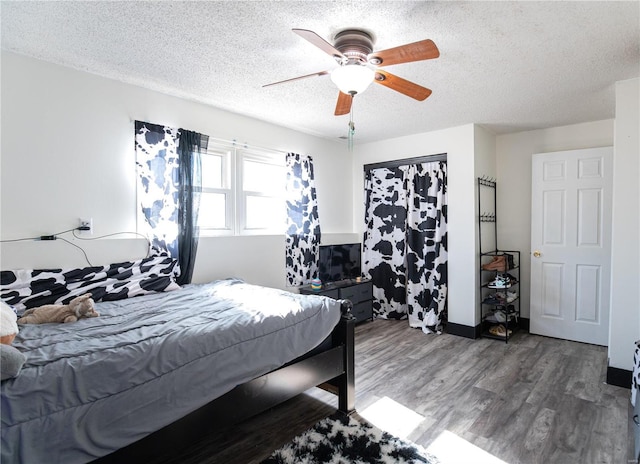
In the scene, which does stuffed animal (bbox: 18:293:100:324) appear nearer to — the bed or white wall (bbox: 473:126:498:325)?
the bed

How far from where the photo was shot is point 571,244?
3.80 metres

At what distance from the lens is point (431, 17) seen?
1.87 meters

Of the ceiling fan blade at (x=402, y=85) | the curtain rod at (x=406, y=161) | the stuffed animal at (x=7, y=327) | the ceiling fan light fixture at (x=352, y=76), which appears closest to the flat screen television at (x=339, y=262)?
the curtain rod at (x=406, y=161)

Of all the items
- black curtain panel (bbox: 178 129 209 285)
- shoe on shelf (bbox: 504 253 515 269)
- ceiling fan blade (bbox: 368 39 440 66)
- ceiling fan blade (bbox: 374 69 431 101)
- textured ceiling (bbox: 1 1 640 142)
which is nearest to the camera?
ceiling fan blade (bbox: 368 39 440 66)

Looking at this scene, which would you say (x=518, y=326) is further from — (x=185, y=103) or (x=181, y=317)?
(x=185, y=103)

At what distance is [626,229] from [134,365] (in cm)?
344

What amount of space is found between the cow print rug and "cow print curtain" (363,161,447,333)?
2259mm

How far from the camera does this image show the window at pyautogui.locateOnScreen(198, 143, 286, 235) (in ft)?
11.2

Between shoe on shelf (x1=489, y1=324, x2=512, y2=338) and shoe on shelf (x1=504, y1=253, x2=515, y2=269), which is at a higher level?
shoe on shelf (x1=504, y1=253, x2=515, y2=269)

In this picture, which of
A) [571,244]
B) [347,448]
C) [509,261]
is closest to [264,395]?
[347,448]

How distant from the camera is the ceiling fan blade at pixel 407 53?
5.54 ft

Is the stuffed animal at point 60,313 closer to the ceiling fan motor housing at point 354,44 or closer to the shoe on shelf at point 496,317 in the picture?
the ceiling fan motor housing at point 354,44

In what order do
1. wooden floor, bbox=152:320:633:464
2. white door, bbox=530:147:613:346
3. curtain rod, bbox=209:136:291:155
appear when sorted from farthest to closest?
white door, bbox=530:147:613:346, curtain rod, bbox=209:136:291:155, wooden floor, bbox=152:320:633:464

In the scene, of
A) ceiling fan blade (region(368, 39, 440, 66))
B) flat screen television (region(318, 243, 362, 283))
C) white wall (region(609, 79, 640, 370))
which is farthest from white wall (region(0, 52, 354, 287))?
white wall (region(609, 79, 640, 370))
